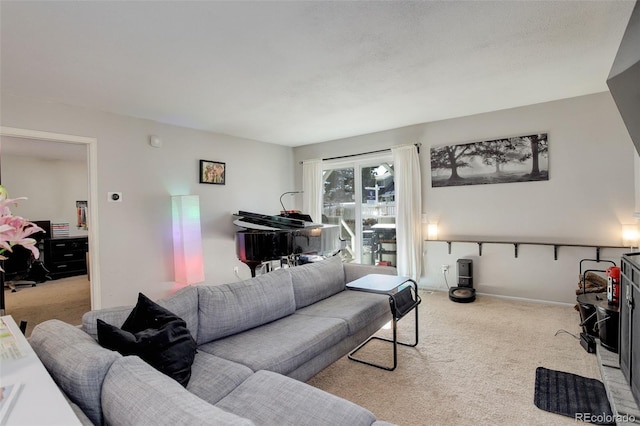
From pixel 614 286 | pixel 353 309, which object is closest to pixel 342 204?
pixel 353 309

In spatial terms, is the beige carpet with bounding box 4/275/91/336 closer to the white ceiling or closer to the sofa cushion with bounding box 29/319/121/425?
the white ceiling

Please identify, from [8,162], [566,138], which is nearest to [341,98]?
[566,138]

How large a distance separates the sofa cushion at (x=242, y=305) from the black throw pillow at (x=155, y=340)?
0.40m

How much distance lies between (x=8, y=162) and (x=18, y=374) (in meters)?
7.28

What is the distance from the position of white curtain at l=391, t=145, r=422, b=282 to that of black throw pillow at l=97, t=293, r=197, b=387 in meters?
3.83

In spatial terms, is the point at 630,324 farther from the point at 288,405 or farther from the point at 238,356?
the point at 238,356

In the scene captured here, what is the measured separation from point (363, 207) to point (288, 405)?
14.8 ft

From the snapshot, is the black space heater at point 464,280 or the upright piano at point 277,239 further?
the black space heater at point 464,280

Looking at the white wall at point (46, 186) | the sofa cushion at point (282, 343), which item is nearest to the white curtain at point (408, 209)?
the sofa cushion at point (282, 343)

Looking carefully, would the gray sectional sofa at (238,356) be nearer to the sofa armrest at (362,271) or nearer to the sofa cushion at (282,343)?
the sofa cushion at (282,343)

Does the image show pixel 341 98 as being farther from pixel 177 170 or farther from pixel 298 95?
pixel 177 170

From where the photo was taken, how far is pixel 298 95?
Answer: 3467mm

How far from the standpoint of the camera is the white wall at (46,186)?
616 centimetres

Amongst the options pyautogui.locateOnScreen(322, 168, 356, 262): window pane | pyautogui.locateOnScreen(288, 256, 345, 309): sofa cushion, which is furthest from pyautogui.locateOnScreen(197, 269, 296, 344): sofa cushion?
pyautogui.locateOnScreen(322, 168, 356, 262): window pane
